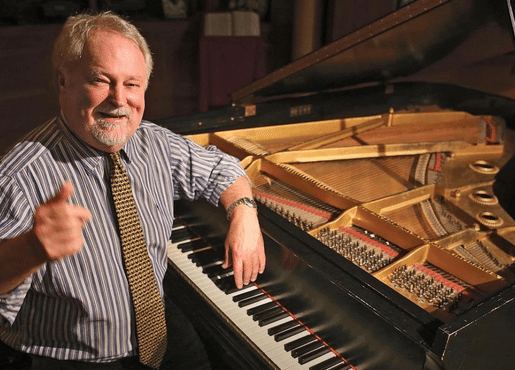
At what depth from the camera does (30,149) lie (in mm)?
1640

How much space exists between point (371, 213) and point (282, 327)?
60 centimetres

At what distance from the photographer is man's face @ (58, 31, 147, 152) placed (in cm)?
161

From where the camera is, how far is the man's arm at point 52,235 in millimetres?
1238

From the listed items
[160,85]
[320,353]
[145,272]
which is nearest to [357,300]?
[320,353]

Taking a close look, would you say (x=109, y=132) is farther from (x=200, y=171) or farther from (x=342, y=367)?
(x=342, y=367)

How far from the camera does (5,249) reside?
4.64ft

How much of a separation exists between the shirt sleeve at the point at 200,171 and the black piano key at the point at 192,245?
25cm

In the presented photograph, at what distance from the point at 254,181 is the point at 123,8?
469 centimetres

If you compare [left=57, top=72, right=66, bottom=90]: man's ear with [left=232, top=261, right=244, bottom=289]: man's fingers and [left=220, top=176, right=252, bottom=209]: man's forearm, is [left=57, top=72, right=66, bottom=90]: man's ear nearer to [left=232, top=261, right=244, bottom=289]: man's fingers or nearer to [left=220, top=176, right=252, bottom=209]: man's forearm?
[left=220, top=176, right=252, bottom=209]: man's forearm

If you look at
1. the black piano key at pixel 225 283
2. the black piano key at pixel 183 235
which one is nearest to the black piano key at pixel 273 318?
the black piano key at pixel 225 283

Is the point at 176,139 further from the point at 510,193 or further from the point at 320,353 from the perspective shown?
the point at 510,193

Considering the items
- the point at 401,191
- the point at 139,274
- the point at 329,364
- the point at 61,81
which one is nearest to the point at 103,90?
the point at 61,81

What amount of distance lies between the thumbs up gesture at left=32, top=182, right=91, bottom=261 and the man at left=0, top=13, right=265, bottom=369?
7 centimetres

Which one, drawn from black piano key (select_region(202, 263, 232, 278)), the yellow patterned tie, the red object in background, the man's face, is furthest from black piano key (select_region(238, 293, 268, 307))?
the red object in background
